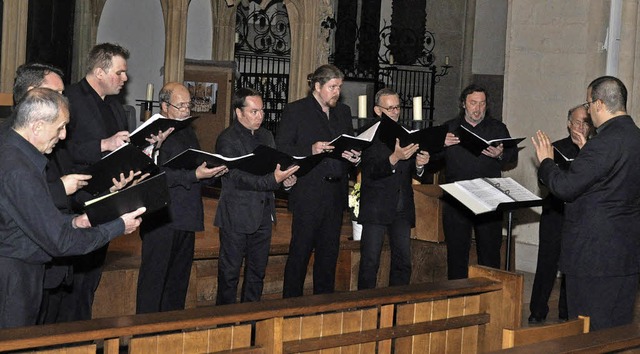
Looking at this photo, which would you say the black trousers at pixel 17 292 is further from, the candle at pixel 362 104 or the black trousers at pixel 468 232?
the candle at pixel 362 104

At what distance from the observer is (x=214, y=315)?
3812 millimetres

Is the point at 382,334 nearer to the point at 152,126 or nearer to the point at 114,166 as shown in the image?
the point at 114,166

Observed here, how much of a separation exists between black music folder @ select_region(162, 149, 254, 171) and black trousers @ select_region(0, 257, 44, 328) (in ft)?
4.91

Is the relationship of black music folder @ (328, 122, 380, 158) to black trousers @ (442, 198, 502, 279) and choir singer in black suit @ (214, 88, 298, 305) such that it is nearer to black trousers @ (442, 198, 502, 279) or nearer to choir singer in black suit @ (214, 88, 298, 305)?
choir singer in black suit @ (214, 88, 298, 305)

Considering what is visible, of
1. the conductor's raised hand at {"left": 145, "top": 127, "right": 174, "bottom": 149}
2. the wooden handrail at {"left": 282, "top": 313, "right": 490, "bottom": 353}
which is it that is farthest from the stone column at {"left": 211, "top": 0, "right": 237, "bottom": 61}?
the wooden handrail at {"left": 282, "top": 313, "right": 490, "bottom": 353}

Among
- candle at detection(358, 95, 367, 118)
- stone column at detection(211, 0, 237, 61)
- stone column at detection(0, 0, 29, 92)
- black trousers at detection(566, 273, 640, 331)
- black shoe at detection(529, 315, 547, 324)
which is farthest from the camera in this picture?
stone column at detection(211, 0, 237, 61)

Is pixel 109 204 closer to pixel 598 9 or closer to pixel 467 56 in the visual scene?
pixel 598 9

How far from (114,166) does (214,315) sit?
1148mm

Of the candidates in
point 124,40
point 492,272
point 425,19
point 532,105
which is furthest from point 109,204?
point 425,19

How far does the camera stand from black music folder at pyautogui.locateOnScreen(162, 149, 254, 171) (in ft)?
17.7

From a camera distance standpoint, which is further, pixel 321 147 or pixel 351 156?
pixel 351 156

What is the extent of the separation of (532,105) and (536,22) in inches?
27.0

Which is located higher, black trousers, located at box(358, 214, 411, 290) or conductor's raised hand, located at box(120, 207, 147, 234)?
conductor's raised hand, located at box(120, 207, 147, 234)

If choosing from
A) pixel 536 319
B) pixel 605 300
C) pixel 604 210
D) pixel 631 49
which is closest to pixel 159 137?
pixel 604 210
